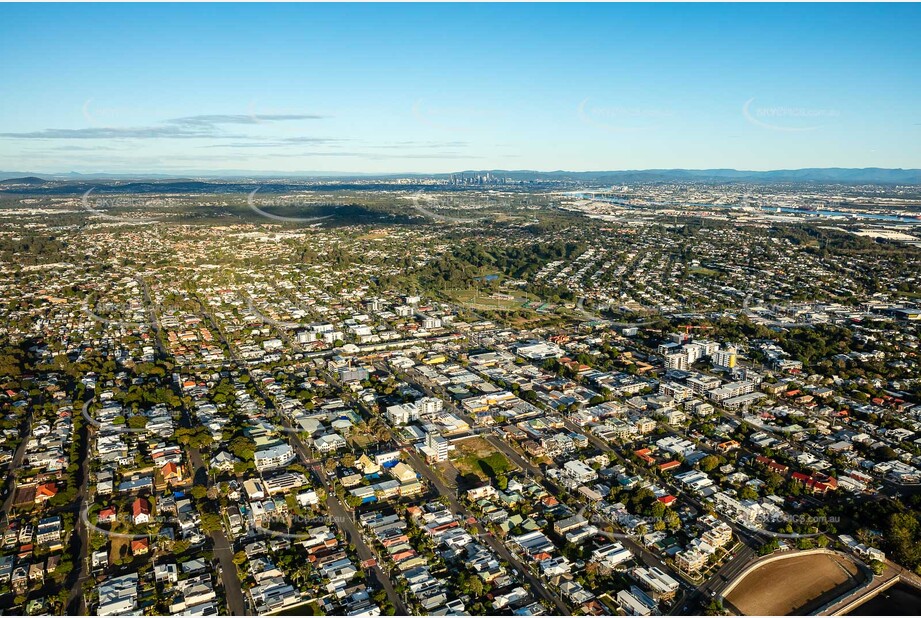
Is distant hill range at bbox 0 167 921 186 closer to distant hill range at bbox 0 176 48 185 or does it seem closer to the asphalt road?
distant hill range at bbox 0 176 48 185

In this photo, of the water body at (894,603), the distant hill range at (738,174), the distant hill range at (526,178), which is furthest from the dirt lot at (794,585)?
the distant hill range at (738,174)

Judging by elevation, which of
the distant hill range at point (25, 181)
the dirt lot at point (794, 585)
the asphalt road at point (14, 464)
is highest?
the distant hill range at point (25, 181)

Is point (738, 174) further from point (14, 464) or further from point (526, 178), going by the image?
point (14, 464)

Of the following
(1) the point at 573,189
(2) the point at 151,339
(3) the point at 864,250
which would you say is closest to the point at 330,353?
(2) the point at 151,339

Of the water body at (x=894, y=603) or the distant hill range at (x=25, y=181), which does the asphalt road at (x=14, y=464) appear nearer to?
the water body at (x=894, y=603)

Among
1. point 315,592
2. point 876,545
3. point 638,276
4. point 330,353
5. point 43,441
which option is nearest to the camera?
point 315,592

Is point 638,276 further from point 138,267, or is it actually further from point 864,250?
point 138,267
